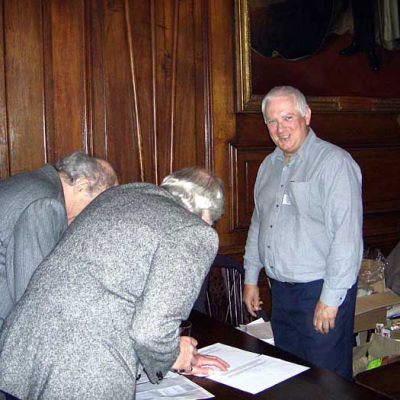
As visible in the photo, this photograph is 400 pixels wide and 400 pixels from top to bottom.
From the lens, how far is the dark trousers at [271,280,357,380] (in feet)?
7.75

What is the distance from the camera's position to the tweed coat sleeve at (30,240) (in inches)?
67.8

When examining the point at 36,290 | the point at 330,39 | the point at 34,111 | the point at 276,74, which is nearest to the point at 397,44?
the point at 330,39

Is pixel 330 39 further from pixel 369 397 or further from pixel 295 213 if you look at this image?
pixel 369 397

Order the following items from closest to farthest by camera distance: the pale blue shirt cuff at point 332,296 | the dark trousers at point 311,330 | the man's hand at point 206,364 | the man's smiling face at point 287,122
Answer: the man's hand at point 206,364, the pale blue shirt cuff at point 332,296, the dark trousers at point 311,330, the man's smiling face at point 287,122

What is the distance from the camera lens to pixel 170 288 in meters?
1.34

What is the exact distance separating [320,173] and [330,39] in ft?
7.21

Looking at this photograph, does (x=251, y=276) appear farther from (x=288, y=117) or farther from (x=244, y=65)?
(x=244, y=65)

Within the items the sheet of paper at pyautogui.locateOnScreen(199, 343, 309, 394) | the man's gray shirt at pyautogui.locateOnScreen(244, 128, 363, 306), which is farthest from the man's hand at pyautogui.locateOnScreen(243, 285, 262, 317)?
the sheet of paper at pyautogui.locateOnScreen(199, 343, 309, 394)

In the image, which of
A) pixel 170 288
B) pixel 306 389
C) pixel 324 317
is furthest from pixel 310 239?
pixel 170 288

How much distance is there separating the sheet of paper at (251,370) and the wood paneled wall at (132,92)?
1.82 meters

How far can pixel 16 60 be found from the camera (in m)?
3.04

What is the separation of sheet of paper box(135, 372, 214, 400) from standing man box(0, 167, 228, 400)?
15cm

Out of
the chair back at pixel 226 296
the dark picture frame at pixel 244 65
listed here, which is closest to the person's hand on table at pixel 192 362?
the chair back at pixel 226 296

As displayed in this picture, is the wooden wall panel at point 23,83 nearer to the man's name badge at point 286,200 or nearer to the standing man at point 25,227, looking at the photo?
the standing man at point 25,227
